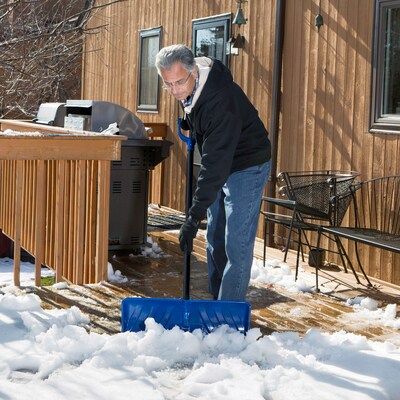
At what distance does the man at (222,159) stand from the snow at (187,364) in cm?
55

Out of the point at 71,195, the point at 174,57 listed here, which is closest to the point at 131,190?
the point at 71,195

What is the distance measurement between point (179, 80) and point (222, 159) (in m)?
0.48

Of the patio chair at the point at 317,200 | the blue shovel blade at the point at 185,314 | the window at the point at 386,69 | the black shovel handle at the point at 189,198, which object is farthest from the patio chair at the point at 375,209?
the blue shovel blade at the point at 185,314

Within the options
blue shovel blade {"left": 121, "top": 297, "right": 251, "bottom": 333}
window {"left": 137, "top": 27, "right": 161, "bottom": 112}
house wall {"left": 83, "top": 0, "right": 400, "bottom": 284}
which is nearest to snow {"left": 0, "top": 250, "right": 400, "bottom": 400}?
blue shovel blade {"left": 121, "top": 297, "right": 251, "bottom": 333}

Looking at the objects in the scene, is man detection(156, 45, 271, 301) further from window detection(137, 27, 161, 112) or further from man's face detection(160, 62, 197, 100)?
window detection(137, 27, 161, 112)

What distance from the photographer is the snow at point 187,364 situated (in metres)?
3.57

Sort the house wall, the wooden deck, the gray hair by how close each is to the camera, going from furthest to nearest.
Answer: the house wall, the wooden deck, the gray hair

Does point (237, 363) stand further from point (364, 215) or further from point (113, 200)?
point (113, 200)

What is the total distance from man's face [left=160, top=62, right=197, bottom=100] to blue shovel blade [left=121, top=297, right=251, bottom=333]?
114cm

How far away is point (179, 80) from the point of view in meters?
4.14

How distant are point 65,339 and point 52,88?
1419cm

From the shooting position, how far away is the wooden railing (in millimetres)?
5844

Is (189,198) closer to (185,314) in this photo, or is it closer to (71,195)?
(185,314)

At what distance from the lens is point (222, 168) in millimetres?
4188
